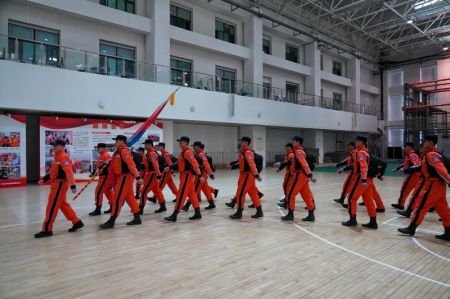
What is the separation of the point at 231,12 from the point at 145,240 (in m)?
20.4

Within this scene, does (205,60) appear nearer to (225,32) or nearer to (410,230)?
(225,32)

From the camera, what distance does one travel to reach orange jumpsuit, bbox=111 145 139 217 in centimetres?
648

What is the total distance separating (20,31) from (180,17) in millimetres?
9530

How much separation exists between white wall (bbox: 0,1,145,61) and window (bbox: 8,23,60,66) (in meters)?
0.37

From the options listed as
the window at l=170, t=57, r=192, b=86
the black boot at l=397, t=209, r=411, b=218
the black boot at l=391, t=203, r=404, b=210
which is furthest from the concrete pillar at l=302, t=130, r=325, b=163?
the black boot at l=397, t=209, r=411, b=218

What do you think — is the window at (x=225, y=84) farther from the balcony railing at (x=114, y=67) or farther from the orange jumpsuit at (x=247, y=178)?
the orange jumpsuit at (x=247, y=178)

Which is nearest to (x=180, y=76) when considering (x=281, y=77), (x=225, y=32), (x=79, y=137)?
(x=79, y=137)

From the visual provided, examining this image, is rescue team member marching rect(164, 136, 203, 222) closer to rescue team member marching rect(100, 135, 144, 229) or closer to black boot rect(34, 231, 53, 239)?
rescue team member marching rect(100, 135, 144, 229)

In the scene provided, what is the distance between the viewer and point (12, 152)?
13.2 meters

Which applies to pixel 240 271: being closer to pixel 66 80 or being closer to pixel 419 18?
pixel 66 80

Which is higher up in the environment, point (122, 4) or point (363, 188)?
point (122, 4)

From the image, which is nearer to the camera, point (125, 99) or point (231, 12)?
point (125, 99)

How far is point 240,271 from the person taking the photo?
4.23m

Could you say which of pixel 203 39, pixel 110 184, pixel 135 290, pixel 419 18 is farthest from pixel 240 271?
pixel 419 18
